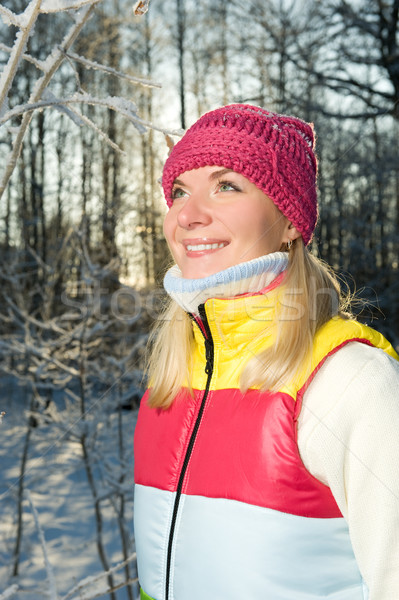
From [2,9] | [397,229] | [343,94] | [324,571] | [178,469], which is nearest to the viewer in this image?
[2,9]

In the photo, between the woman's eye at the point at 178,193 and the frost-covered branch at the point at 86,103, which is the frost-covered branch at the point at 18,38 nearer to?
the frost-covered branch at the point at 86,103

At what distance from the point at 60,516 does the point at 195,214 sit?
7.10 metres

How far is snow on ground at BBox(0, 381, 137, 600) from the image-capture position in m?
5.86

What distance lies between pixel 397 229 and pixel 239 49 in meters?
6.46

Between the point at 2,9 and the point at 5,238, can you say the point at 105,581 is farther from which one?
the point at 5,238

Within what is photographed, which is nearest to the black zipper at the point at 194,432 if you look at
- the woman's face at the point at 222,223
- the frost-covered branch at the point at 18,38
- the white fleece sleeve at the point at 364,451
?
the woman's face at the point at 222,223

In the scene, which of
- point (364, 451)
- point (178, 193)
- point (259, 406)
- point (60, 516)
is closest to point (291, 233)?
point (178, 193)

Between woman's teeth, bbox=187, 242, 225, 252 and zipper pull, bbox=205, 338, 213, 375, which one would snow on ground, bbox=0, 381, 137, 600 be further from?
woman's teeth, bbox=187, 242, 225, 252

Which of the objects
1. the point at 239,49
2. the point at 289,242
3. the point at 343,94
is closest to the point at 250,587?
the point at 289,242

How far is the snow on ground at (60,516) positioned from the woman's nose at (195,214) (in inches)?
162

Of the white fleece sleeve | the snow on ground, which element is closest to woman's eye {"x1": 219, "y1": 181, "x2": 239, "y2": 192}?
the white fleece sleeve

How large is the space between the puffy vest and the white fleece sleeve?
50 millimetres

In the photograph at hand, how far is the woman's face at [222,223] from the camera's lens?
136 cm

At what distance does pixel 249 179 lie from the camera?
1388 millimetres
